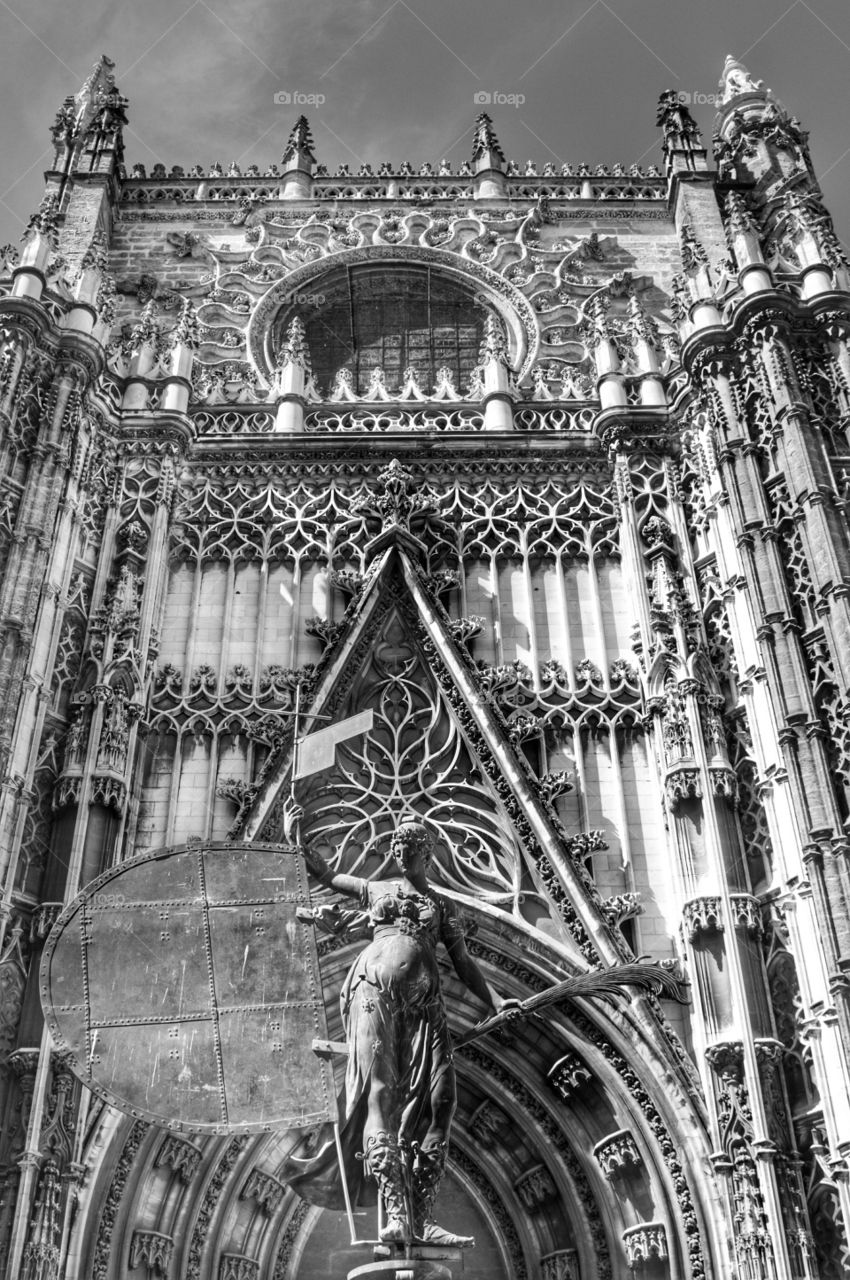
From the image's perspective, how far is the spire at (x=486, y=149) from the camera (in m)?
23.3

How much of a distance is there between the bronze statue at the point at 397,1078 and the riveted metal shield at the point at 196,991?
2.05ft

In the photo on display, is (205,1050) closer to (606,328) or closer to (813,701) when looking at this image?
(813,701)

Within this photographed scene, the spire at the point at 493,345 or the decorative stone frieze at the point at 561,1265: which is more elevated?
the spire at the point at 493,345

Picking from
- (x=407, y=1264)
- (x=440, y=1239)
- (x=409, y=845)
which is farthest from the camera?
(x=409, y=845)

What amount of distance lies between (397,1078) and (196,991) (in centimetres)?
229

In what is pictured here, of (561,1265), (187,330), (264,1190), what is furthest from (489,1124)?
(187,330)

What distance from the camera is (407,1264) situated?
30.7 feet

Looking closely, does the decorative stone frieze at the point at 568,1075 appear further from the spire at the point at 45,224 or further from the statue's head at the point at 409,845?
the spire at the point at 45,224

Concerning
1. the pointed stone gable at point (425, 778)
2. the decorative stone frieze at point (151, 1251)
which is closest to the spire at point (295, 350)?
the pointed stone gable at point (425, 778)

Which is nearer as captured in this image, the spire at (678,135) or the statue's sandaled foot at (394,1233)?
the statue's sandaled foot at (394,1233)

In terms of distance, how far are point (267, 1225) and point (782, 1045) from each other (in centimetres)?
544

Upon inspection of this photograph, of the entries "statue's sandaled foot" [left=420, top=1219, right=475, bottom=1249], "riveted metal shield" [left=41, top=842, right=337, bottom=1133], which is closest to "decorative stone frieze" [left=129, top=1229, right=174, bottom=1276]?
"riveted metal shield" [left=41, top=842, right=337, bottom=1133]

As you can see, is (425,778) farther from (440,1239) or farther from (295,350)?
(295,350)

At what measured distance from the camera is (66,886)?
13430mm
